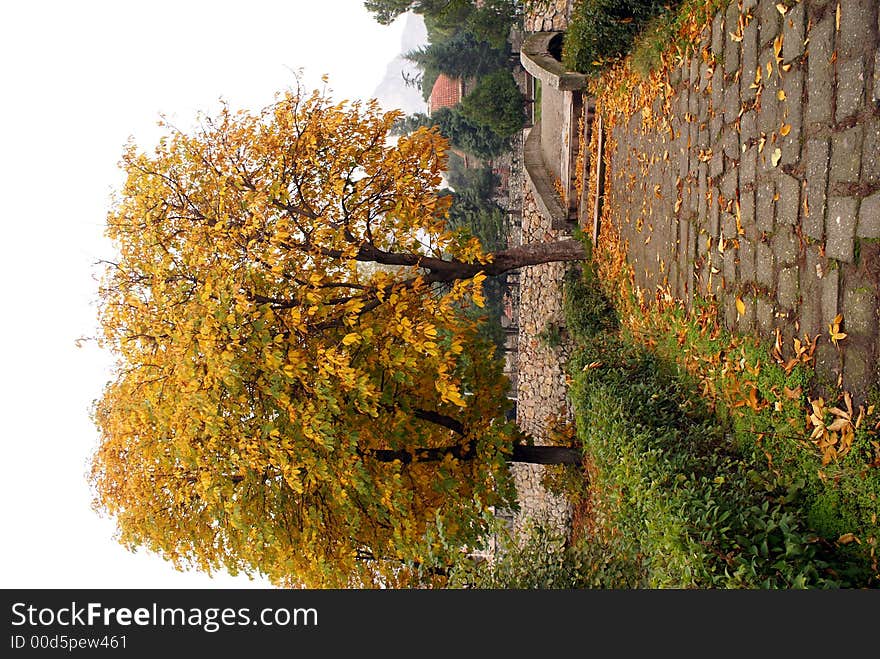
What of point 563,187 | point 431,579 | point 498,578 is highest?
point 563,187

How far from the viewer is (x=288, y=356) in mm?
7406

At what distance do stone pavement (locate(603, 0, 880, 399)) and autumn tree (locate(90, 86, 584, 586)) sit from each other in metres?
3.03

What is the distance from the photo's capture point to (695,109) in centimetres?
597

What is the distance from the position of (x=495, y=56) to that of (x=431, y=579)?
23.1 metres

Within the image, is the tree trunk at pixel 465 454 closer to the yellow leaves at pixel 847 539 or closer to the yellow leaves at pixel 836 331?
the yellow leaves at pixel 847 539

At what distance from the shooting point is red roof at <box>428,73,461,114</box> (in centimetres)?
3044

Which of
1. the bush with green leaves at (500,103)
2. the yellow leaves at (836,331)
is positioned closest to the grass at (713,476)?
the yellow leaves at (836,331)

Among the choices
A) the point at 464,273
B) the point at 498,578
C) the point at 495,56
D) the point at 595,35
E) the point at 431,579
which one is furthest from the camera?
the point at 495,56

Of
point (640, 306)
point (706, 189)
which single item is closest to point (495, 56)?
point (640, 306)

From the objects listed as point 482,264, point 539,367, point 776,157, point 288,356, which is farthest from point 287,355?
point 539,367

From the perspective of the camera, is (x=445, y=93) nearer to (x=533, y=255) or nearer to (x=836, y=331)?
(x=533, y=255)

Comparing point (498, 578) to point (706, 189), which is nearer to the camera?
point (706, 189)

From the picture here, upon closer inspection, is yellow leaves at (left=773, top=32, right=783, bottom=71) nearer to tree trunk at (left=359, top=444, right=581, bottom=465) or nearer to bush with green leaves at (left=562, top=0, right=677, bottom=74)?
bush with green leaves at (left=562, top=0, right=677, bottom=74)

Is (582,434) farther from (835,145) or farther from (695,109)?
(835,145)
